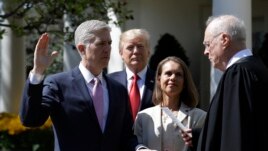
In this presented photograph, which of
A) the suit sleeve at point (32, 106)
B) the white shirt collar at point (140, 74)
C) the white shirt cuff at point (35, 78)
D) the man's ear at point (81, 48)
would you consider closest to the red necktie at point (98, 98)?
the man's ear at point (81, 48)

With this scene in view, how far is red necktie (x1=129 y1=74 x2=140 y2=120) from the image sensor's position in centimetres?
521

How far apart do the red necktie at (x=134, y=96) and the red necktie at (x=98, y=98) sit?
0.79 m

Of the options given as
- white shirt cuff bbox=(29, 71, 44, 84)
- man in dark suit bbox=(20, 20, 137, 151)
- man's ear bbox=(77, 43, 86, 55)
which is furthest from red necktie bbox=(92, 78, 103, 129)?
white shirt cuff bbox=(29, 71, 44, 84)

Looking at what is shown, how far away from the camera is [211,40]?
4.02 metres

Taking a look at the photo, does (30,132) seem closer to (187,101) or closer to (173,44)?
(173,44)

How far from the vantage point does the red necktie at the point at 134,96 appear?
5.21m

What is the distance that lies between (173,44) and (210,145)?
8.25 meters

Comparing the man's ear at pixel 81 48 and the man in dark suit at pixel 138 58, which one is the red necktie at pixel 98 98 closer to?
the man's ear at pixel 81 48

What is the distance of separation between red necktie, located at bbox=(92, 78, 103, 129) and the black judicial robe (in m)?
0.83

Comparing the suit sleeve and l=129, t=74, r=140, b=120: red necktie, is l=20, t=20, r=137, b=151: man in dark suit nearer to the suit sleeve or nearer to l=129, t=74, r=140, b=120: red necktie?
the suit sleeve

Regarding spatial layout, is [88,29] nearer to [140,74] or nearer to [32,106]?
[32,106]

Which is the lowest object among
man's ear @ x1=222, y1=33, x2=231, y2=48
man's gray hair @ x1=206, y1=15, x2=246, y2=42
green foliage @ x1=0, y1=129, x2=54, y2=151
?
green foliage @ x1=0, y1=129, x2=54, y2=151

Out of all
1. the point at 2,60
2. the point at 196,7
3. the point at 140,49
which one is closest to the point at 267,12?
the point at 196,7

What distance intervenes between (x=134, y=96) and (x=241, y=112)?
1.62 m
